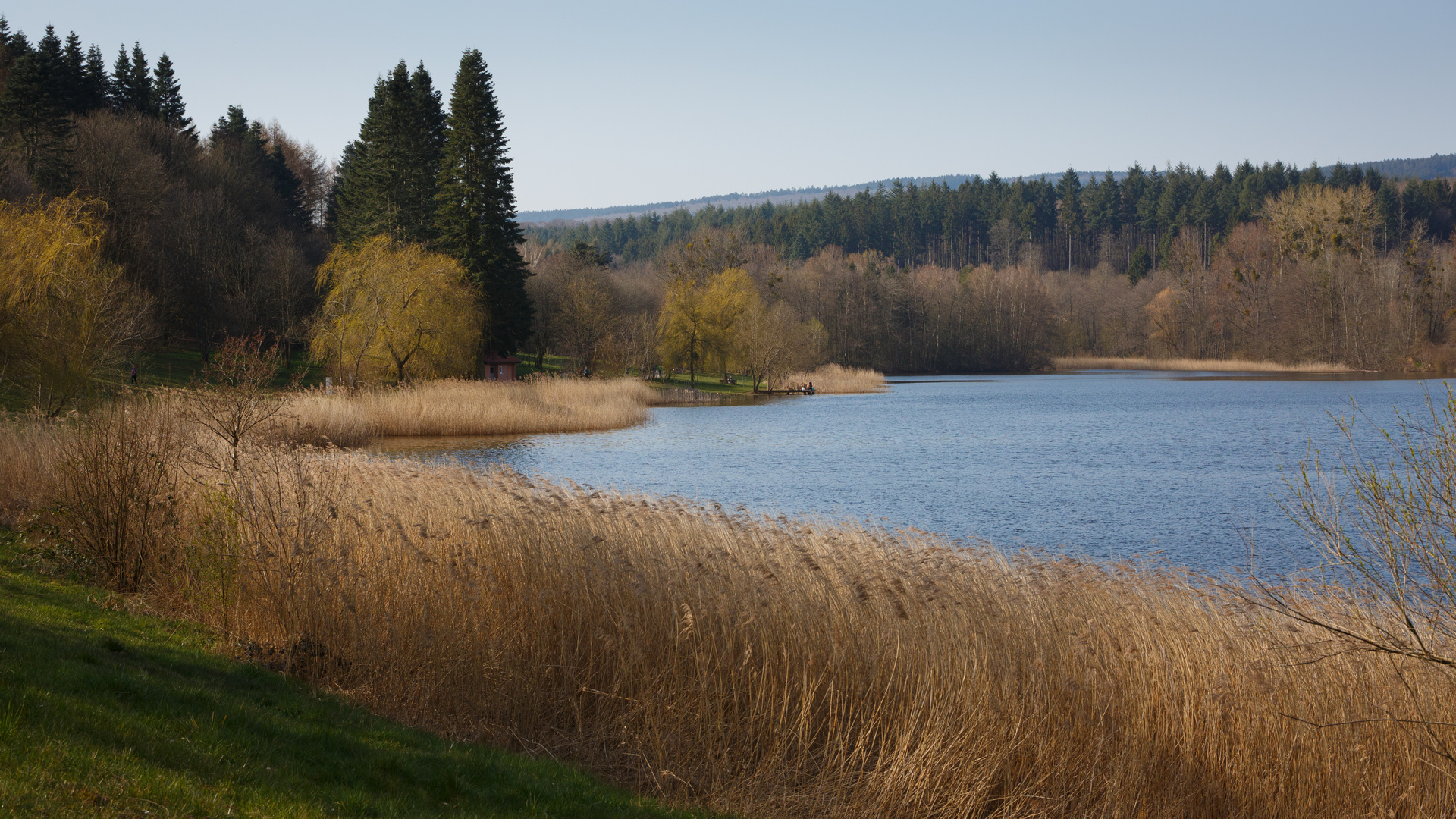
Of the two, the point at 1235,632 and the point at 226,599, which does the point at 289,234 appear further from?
the point at 1235,632

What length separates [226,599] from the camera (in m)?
9.16

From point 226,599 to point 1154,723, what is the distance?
822cm

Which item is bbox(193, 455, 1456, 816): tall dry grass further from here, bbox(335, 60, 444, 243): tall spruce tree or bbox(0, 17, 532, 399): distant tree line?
bbox(335, 60, 444, 243): tall spruce tree

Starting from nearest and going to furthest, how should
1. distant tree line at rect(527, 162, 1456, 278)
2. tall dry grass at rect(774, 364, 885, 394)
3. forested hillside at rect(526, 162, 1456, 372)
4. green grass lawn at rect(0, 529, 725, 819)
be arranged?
green grass lawn at rect(0, 529, 725, 819) < tall dry grass at rect(774, 364, 885, 394) < forested hillside at rect(526, 162, 1456, 372) < distant tree line at rect(527, 162, 1456, 278)

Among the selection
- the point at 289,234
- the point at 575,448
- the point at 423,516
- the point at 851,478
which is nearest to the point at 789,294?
the point at 289,234

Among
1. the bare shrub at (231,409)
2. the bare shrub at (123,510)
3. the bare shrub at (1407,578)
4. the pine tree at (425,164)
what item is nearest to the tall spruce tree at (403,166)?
the pine tree at (425,164)

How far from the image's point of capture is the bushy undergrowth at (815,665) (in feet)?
23.6

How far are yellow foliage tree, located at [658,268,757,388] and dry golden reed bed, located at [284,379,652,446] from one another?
23.1m

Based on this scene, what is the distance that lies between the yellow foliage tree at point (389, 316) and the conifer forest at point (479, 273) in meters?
0.12

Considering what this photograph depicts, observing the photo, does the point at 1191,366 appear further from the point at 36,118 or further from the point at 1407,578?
the point at 1407,578

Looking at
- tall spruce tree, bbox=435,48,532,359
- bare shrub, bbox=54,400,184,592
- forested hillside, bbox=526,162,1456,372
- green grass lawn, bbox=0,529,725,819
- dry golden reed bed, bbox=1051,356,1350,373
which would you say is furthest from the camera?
dry golden reed bed, bbox=1051,356,1350,373

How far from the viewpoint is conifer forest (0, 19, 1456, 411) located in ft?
139

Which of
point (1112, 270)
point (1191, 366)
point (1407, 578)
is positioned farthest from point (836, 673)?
point (1112, 270)

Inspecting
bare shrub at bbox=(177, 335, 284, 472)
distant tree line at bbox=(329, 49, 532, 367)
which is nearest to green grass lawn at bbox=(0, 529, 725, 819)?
bare shrub at bbox=(177, 335, 284, 472)
